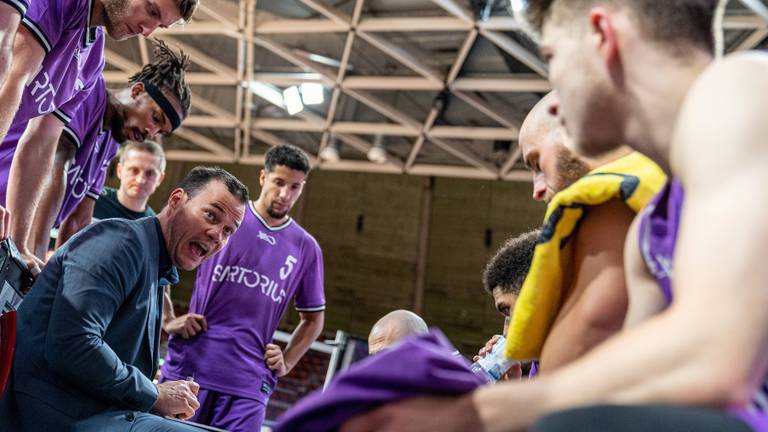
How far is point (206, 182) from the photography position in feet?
8.71

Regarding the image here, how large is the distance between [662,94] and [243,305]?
275 centimetres

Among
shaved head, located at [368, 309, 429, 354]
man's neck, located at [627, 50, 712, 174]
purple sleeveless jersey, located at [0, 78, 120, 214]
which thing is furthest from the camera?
purple sleeveless jersey, located at [0, 78, 120, 214]

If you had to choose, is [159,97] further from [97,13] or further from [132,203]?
[132,203]

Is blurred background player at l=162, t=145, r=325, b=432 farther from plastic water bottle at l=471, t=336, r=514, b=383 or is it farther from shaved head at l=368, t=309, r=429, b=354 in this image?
plastic water bottle at l=471, t=336, r=514, b=383

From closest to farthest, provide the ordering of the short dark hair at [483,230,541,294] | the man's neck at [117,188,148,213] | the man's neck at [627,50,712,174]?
the man's neck at [627,50,712,174]
the short dark hair at [483,230,541,294]
the man's neck at [117,188,148,213]

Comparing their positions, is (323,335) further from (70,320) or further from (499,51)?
(70,320)

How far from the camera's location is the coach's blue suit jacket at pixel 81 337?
1906 mm

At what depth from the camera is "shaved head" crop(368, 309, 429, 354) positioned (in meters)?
2.95

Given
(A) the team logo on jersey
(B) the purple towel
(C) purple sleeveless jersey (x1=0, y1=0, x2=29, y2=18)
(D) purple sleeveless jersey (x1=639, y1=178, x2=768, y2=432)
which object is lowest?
(B) the purple towel

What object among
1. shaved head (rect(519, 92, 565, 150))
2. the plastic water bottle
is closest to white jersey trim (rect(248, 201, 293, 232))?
the plastic water bottle

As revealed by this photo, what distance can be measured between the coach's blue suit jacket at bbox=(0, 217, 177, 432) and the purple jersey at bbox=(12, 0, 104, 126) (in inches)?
27.0

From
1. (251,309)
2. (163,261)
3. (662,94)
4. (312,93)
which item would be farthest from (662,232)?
(312,93)

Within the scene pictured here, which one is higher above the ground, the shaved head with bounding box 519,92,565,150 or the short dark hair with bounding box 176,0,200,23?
the short dark hair with bounding box 176,0,200,23

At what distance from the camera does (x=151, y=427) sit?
79.0 inches
